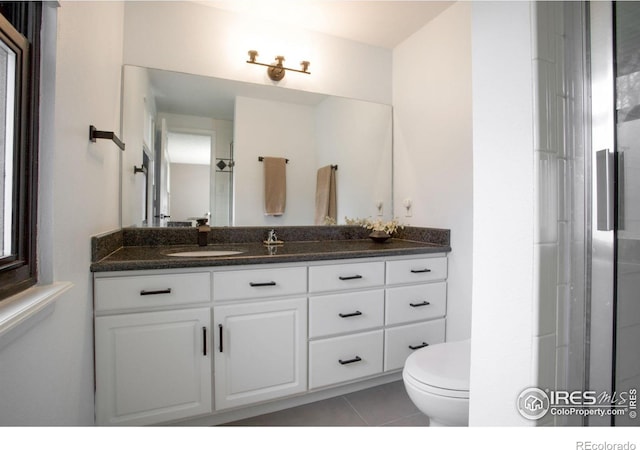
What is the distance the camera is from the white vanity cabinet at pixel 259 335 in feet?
4.83

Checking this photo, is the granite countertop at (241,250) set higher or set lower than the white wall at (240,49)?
lower

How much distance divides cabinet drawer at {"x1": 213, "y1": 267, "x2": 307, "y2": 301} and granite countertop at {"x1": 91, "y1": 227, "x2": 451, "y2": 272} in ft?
0.19

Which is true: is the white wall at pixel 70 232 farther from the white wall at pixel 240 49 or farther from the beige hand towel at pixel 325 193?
the beige hand towel at pixel 325 193

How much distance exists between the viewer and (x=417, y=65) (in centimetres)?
233

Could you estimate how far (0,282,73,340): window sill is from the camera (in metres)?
0.63

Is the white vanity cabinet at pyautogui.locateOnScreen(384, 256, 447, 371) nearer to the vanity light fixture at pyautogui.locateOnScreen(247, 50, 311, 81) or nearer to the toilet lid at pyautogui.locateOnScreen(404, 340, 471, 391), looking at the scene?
the toilet lid at pyautogui.locateOnScreen(404, 340, 471, 391)

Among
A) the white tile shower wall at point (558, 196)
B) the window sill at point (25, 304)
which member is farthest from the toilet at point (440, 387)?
the window sill at point (25, 304)

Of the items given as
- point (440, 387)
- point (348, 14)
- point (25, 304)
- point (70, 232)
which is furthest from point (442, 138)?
point (25, 304)

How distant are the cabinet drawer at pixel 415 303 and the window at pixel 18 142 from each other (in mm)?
1623

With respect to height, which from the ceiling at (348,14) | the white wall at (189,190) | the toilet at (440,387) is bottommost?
the toilet at (440,387)

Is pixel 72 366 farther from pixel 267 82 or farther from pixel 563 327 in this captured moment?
pixel 267 82

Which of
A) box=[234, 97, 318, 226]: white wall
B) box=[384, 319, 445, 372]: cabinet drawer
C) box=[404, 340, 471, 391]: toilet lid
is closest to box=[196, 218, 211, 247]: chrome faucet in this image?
box=[234, 97, 318, 226]: white wall

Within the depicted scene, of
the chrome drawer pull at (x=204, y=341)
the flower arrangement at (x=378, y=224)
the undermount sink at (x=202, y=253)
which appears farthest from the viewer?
the flower arrangement at (x=378, y=224)
